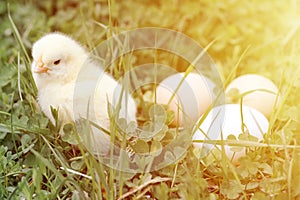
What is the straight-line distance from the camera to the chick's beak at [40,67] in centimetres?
185

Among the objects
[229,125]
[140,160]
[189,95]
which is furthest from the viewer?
[189,95]

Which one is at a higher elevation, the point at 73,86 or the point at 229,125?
the point at 73,86

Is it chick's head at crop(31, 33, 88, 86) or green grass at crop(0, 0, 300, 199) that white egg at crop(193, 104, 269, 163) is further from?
chick's head at crop(31, 33, 88, 86)

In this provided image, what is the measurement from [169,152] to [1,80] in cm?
81

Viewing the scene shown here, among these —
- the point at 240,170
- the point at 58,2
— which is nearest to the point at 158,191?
the point at 240,170

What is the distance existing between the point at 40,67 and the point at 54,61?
5 centimetres

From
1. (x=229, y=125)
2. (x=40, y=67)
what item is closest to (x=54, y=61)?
(x=40, y=67)

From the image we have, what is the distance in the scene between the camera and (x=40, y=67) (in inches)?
73.1

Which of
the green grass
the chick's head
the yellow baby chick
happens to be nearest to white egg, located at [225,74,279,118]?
the green grass

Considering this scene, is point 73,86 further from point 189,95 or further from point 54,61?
point 189,95

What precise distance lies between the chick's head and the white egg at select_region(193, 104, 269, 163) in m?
0.45

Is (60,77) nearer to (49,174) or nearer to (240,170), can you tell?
(49,174)

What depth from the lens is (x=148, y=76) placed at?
2.60 meters

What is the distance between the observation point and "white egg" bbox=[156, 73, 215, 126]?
2070 millimetres
